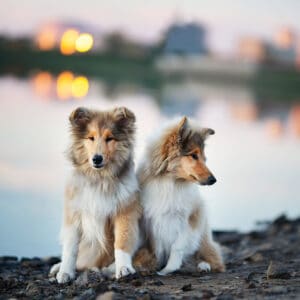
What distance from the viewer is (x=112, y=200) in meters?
6.65

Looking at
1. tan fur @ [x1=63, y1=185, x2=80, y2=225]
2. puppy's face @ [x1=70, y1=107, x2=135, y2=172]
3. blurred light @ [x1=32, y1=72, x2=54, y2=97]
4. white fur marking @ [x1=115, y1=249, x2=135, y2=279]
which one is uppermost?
blurred light @ [x1=32, y1=72, x2=54, y2=97]

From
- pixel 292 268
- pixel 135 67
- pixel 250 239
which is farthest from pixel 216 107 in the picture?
pixel 292 268

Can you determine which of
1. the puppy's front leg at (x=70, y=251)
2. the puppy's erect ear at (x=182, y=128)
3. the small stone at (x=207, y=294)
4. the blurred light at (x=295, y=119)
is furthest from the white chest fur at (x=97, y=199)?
the blurred light at (x=295, y=119)

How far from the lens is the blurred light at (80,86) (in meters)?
17.8

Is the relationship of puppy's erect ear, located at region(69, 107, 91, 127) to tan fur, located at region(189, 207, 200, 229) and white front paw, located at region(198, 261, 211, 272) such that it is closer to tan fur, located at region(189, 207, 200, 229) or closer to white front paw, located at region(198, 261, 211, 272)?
tan fur, located at region(189, 207, 200, 229)

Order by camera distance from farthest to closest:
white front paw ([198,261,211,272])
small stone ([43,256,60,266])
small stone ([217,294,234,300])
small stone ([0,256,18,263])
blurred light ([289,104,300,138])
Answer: blurred light ([289,104,300,138]) → small stone ([0,256,18,263]) → small stone ([43,256,60,266]) → white front paw ([198,261,211,272]) → small stone ([217,294,234,300])

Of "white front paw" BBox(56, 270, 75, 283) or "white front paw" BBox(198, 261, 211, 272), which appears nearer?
"white front paw" BBox(56, 270, 75, 283)

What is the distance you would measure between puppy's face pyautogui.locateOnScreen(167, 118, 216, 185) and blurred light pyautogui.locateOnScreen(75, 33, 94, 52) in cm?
984

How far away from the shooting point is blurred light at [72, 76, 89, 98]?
701 inches

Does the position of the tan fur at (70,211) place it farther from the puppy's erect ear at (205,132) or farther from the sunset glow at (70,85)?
the sunset glow at (70,85)

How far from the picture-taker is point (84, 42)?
661 inches

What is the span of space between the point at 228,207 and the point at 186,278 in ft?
21.7

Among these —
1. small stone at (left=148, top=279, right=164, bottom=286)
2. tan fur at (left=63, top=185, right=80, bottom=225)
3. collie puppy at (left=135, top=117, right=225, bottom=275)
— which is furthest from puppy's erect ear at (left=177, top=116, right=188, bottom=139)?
small stone at (left=148, top=279, right=164, bottom=286)

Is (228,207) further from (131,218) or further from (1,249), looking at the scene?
(131,218)
